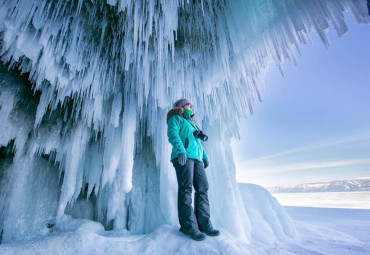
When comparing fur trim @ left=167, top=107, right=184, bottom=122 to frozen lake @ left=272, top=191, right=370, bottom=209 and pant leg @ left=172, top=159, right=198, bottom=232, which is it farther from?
frozen lake @ left=272, top=191, right=370, bottom=209

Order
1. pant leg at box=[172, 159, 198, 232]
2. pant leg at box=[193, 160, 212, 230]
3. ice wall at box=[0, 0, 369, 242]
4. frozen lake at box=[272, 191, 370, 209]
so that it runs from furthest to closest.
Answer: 1. frozen lake at box=[272, 191, 370, 209]
2. ice wall at box=[0, 0, 369, 242]
3. pant leg at box=[193, 160, 212, 230]
4. pant leg at box=[172, 159, 198, 232]

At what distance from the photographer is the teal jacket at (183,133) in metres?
2.07

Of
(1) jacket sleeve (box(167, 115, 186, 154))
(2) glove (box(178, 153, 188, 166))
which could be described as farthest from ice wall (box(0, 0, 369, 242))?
(2) glove (box(178, 153, 188, 166))

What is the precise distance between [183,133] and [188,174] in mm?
A: 505

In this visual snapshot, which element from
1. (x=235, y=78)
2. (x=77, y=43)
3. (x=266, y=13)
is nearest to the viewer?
(x=266, y=13)

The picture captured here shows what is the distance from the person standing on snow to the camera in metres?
1.89

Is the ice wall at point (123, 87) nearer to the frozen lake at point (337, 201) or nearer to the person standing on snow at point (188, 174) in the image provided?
the person standing on snow at point (188, 174)

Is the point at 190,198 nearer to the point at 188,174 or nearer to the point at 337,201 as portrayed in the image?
the point at 188,174

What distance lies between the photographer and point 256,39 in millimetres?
2484

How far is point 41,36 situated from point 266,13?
2.75m

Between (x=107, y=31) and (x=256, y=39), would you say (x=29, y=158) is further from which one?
(x=256, y=39)

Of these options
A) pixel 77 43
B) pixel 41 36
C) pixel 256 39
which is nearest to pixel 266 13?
pixel 256 39

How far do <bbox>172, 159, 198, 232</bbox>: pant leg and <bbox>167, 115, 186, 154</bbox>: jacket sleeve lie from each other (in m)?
0.18

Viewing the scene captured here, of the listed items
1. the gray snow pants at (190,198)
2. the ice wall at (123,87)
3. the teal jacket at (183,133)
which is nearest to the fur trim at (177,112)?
the teal jacket at (183,133)
